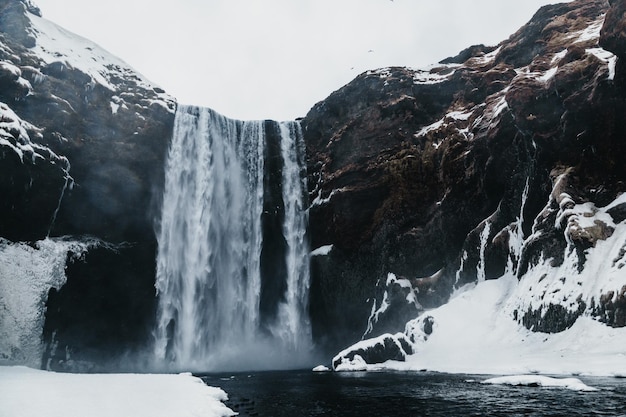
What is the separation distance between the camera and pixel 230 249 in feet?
166

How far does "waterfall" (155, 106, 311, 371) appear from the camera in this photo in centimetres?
4653

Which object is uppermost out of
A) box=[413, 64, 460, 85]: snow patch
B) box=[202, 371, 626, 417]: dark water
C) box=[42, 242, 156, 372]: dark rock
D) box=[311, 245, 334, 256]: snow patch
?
box=[413, 64, 460, 85]: snow patch

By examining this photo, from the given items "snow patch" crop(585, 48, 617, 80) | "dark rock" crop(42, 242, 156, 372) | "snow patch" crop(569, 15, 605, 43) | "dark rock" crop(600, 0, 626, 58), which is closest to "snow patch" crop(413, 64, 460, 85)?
"snow patch" crop(569, 15, 605, 43)

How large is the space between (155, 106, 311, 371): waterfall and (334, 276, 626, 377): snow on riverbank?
17.1m

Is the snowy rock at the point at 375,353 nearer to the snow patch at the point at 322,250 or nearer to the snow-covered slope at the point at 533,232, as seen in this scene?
the snow-covered slope at the point at 533,232

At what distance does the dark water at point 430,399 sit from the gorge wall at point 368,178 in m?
12.8

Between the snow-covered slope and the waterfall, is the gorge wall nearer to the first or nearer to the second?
the snow-covered slope

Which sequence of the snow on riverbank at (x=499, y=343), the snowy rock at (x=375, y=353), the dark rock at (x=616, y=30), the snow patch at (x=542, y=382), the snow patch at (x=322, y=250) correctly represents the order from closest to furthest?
the snow patch at (x=542, y=382) < the snow on riverbank at (x=499, y=343) < the dark rock at (x=616, y=30) < the snowy rock at (x=375, y=353) < the snow patch at (x=322, y=250)

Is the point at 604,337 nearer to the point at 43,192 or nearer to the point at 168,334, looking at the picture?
the point at 168,334

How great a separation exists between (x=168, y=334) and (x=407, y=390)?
32243mm

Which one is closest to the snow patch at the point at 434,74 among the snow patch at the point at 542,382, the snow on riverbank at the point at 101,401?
the snow patch at the point at 542,382

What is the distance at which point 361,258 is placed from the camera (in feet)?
161

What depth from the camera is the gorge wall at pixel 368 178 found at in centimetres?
3250

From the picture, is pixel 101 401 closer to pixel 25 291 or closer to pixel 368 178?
pixel 25 291
